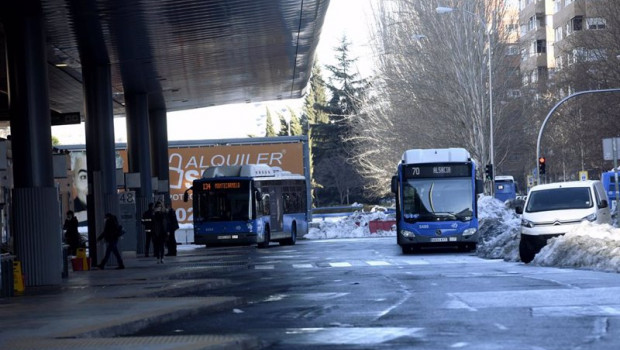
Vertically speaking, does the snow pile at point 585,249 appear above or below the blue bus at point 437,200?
below

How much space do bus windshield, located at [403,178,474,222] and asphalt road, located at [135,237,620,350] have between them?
8.04 m

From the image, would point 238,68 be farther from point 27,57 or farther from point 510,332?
point 510,332

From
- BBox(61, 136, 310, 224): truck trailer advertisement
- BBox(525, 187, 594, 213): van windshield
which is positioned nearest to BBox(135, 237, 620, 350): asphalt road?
BBox(525, 187, 594, 213): van windshield

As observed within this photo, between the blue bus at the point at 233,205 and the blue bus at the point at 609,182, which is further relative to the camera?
the blue bus at the point at 609,182

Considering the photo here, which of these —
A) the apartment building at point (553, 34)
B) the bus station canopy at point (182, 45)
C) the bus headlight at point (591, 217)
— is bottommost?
the bus headlight at point (591, 217)

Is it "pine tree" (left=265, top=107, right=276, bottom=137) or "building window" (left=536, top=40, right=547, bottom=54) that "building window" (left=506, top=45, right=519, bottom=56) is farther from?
"pine tree" (left=265, top=107, right=276, bottom=137)

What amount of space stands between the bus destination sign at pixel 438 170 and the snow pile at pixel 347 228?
24.8m

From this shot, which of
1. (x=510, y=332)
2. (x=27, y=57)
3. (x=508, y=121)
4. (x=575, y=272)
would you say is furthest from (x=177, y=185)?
(x=510, y=332)

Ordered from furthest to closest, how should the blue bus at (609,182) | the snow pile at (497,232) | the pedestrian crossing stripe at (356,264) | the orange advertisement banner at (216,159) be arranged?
the blue bus at (609,182) < the orange advertisement banner at (216,159) < the snow pile at (497,232) < the pedestrian crossing stripe at (356,264)

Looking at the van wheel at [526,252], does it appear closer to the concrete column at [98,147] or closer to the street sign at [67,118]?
the concrete column at [98,147]

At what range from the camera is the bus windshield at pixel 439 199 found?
3681 cm

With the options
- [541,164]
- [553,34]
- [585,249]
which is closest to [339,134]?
[553,34]

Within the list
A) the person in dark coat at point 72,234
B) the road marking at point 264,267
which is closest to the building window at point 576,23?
the person in dark coat at point 72,234

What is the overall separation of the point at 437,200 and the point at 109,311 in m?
20.2
